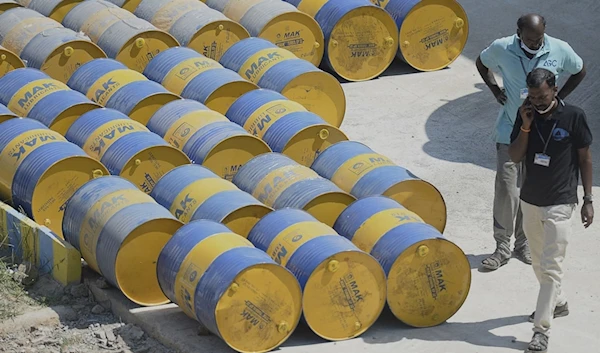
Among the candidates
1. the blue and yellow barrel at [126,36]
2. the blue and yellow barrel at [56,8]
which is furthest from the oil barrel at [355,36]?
the blue and yellow barrel at [56,8]

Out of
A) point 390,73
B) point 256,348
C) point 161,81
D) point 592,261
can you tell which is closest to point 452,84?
point 390,73

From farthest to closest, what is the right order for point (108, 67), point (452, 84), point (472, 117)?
point (452, 84) → point (472, 117) → point (108, 67)

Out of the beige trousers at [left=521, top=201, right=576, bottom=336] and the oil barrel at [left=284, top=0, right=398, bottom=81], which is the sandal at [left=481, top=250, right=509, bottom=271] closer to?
the beige trousers at [left=521, top=201, right=576, bottom=336]

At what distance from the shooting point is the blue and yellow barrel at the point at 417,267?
8.16 m

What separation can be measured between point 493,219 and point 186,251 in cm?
257

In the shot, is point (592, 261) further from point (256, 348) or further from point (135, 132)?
point (135, 132)

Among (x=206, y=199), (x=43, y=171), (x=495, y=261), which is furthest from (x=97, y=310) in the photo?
(x=495, y=261)

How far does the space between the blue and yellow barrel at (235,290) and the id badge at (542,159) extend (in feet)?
5.43

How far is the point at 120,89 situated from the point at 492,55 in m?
3.39

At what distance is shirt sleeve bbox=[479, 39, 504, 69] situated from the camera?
8.96 metres

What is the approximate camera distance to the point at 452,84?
13070 millimetres

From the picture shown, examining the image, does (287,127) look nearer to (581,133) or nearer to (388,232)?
(388,232)

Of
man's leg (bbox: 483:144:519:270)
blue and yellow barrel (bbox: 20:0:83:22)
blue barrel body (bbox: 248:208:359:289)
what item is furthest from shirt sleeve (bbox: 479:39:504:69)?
blue and yellow barrel (bbox: 20:0:83:22)

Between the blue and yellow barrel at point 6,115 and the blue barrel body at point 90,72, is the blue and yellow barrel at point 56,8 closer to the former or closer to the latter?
the blue barrel body at point 90,72
